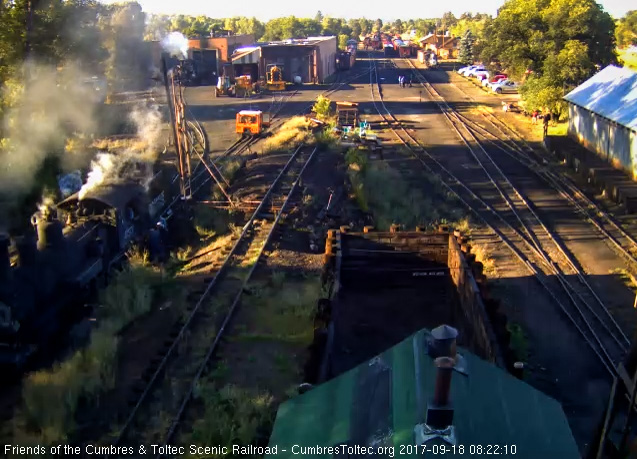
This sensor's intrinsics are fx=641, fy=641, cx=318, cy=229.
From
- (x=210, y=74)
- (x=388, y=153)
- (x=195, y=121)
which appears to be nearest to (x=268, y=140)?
(x=388, y=153)

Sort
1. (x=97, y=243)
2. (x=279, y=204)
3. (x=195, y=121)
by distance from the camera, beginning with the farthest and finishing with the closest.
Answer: (x=195, y=121)
(x=279, y=204)
(x=97, y=243)

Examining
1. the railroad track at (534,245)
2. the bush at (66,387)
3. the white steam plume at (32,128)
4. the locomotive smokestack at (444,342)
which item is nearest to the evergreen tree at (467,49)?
the railroad track at (534,245)

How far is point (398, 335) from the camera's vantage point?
1024cm

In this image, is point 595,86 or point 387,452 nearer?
point 387,452

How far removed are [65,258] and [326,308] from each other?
5.38 metres

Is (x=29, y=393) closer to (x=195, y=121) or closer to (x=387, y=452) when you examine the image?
(x=387, y=452)

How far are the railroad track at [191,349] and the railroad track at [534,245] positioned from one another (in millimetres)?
6321

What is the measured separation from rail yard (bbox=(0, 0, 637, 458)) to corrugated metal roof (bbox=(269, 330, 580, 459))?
2 centimetres

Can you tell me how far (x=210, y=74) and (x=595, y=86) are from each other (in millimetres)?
39633

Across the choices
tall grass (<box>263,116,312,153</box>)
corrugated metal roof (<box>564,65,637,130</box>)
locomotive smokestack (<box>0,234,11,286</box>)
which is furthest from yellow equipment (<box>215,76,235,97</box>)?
locomotive smokestack (<box>0,234,11,286</box>)

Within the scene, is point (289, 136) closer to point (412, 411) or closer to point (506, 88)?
point (412, 411)

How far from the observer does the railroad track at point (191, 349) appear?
8.74 m

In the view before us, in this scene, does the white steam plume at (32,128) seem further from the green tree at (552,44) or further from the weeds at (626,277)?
the green tree at (552,44)

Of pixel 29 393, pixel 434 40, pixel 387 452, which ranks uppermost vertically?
pixel 434 40
